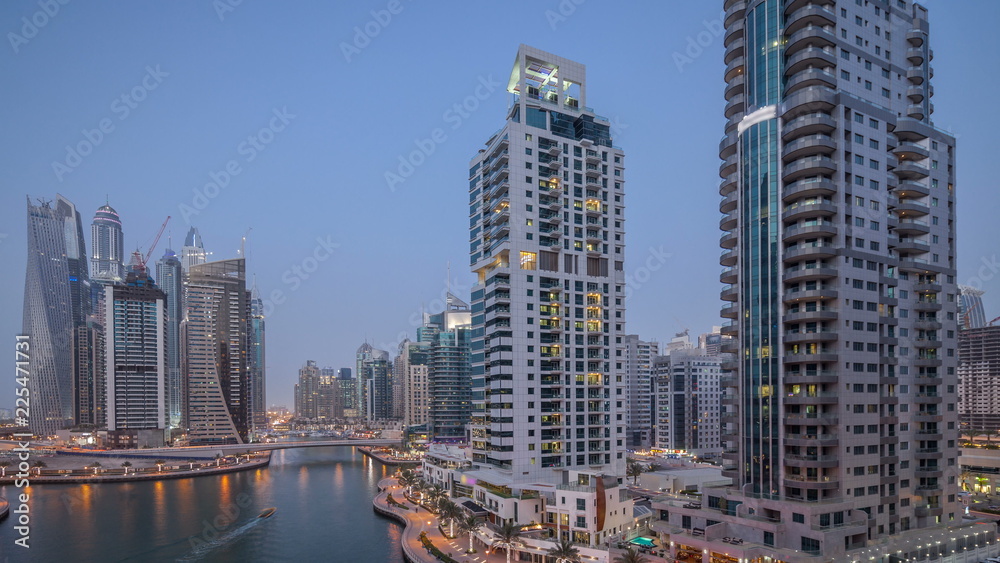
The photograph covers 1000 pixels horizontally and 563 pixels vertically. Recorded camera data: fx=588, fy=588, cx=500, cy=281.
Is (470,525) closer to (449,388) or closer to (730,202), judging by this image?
(730,202)

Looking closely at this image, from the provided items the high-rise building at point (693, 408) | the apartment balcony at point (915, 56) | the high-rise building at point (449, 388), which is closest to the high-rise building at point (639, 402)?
the high-rise building at point (693, 408)

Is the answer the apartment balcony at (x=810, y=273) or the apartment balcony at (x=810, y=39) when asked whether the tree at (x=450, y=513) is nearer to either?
the apartment balcony at (x=810, y=273)

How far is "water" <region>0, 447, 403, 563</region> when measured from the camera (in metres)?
69.4

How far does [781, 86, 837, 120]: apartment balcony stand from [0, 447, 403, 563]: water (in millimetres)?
61482

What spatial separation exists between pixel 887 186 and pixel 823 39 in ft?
49.4

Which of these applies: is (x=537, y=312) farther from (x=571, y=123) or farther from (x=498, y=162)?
(x=571, y=123)

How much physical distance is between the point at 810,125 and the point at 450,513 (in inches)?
2102

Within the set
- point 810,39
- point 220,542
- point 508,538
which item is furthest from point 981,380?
point 220,542

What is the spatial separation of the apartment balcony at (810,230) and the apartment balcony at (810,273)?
2.63 metres

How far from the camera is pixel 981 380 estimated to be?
6334 inches

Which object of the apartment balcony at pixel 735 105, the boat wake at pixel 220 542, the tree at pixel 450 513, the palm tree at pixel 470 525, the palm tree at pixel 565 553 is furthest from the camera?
the boat wake at pixel 220 542

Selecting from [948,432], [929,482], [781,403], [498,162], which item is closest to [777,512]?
[781,403]

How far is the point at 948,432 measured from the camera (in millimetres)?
56812

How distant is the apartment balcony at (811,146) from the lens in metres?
51.8
